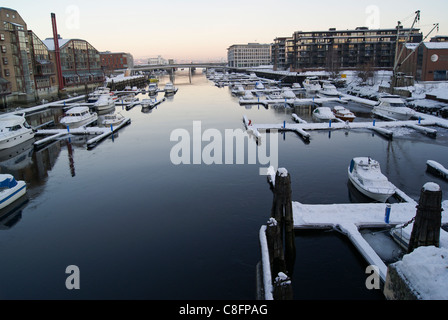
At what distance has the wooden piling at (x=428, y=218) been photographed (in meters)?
12.9

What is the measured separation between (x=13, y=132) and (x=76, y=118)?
10.3 metres

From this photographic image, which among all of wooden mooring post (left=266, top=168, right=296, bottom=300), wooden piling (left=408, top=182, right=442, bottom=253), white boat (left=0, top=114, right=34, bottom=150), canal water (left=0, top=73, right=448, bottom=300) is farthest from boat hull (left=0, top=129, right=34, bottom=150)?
wooden piling (left=408, top=182, right=442, bottom=253)

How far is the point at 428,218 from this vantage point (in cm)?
1330

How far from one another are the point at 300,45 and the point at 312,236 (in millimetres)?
131763

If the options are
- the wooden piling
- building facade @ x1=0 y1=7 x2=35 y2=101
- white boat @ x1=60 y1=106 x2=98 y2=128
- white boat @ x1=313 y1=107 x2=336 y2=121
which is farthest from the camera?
building facade @ x1=0 y1=7 x2=35 y2=101

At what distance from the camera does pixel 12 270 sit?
1557cm

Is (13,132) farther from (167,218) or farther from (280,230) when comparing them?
(280,230)

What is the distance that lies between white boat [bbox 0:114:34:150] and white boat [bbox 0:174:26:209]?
1662 centimetres

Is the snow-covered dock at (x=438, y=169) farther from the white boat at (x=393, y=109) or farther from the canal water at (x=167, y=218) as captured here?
the white boat at (x=393, y=109)

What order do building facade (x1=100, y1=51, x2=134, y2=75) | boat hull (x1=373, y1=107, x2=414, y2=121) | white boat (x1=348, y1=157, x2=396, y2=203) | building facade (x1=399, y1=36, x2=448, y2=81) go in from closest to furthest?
white boat (x1=348, y1=157, x2=396, y2=203), boat hull (x1=373, y1=107, x2=414, y2=121), building facade (x1=399, y1=36, x2=448, y2=81), building facade (x1=100, y1=51, x2=134, y2=75)

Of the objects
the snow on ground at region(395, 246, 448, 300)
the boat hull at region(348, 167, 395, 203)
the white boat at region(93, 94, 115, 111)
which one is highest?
the white boat at region(93, 94, 115, 111)

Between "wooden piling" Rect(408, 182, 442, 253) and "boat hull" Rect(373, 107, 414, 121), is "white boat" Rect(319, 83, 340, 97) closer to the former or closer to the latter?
"boat hull" Rect(373, 107, 414, 121)

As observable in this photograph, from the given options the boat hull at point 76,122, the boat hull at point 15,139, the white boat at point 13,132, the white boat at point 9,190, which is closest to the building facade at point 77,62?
the boat hull at point 76,122

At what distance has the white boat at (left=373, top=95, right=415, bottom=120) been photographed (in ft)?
151
